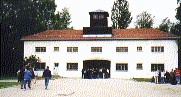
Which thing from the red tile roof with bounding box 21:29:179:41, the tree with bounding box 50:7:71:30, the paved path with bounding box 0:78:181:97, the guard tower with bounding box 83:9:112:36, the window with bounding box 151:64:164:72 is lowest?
the paved path with bounding box 0:78:181:97

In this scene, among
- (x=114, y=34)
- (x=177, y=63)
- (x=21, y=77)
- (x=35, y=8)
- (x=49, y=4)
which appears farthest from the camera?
(x=49, y=4)

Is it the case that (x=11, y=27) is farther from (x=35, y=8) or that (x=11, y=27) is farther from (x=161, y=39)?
(x=161, y=39)

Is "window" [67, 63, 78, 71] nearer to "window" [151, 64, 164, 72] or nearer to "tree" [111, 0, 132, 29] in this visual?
"window" [151, 64, 164, 72]

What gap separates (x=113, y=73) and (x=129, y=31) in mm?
7838

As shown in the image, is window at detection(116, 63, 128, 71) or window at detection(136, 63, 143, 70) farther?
window at detection(116, 63, 128, 71)

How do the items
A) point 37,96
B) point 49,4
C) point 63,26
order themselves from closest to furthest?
point 37,96, point 49,4, point 63,26

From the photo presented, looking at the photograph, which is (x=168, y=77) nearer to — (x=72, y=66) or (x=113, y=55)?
(x=113, y=55)

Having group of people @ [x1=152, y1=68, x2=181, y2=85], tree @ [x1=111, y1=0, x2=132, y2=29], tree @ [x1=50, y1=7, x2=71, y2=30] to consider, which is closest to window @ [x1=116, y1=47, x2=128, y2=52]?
group of people @ [x1=152, y1=68, x2=181, y2=85]

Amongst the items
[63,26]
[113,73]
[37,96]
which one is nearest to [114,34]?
[113,73]

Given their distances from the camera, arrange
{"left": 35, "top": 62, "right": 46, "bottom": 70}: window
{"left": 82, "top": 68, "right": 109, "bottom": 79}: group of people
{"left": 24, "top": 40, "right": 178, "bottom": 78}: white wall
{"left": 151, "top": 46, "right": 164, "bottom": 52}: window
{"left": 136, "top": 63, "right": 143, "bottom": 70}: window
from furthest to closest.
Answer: {"left": 35, "top": 62, "right": 46, "bottom": 70}: window
{"left": 136, "top": 63, "right": 143, "bottom": 70}: window
{"left": 151, "top": 46, "right": 164, "bottom": 52}: window
{"left": 24, "top": 40, "right": 178, "bottom": 78}: white wall
{"left": 82, "top": 68, "right": 109, "bottom": 79}: group of people

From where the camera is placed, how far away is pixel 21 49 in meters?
49.8

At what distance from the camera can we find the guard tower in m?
48.1

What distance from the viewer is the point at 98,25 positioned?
49.2 m

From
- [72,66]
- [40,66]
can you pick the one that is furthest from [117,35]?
[40,66]
